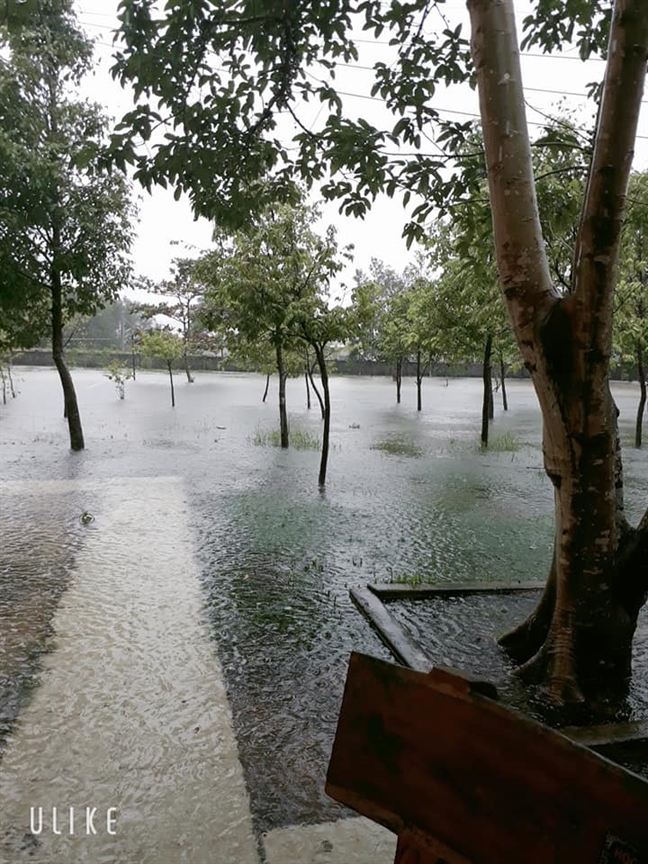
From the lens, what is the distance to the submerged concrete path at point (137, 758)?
2.11 meters

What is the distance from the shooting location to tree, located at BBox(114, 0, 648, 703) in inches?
111

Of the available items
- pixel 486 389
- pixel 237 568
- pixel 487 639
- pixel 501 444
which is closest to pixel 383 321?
pixel 486 389

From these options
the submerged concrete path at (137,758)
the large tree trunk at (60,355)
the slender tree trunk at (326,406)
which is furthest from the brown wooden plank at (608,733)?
the large tree trunk at (60,355)

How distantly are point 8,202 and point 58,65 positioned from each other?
2.86 metres

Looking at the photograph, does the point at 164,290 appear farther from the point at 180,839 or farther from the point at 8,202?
the point at 180,839

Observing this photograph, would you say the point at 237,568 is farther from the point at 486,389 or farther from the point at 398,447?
the point at 486,389

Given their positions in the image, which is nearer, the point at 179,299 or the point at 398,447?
the point at 398,447

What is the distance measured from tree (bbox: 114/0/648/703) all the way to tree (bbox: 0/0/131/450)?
6.64 metres

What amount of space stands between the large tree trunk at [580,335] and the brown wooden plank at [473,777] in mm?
2043

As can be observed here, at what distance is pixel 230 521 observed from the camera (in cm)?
714

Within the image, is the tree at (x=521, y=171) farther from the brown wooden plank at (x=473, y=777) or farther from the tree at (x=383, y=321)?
the tree at (x=383, y=321)

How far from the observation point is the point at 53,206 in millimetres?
10562

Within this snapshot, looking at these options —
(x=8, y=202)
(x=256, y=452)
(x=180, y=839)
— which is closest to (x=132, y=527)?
(x=180, y=839)

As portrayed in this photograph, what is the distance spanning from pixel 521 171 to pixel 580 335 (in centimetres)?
86
